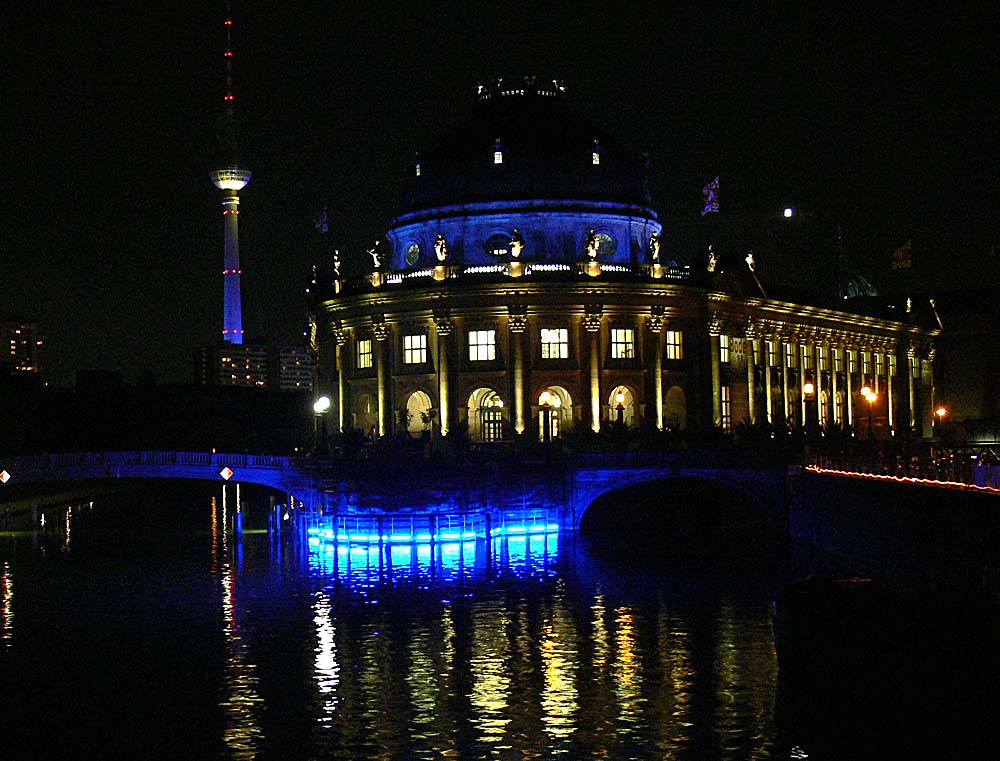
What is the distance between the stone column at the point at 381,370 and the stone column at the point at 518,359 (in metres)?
11.1

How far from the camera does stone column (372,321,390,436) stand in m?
125

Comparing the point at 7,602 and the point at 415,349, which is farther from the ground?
the point at 415,349

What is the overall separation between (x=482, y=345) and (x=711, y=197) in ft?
67.5

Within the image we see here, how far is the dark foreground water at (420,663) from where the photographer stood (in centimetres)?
4409

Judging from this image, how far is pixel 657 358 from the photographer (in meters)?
124

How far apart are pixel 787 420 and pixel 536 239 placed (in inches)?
1184

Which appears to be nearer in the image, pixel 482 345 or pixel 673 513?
pixel 673 513

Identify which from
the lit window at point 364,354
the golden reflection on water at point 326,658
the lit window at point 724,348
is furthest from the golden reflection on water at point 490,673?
the lit window at point 724,348

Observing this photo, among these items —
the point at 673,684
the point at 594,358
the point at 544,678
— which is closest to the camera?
the point at 673,684

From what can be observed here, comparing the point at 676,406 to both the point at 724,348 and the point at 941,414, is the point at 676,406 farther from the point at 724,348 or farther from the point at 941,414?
the point at 941,414

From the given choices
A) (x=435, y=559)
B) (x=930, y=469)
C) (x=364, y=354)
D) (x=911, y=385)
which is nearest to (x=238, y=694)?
(x=930, y=469)

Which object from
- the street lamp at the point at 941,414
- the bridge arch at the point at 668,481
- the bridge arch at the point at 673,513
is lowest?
the bridge arch at the point at 673,513

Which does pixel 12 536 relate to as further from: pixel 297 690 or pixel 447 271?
pixel 297 690

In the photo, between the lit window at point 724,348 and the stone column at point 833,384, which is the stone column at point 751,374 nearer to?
the lit window at point 724,348
